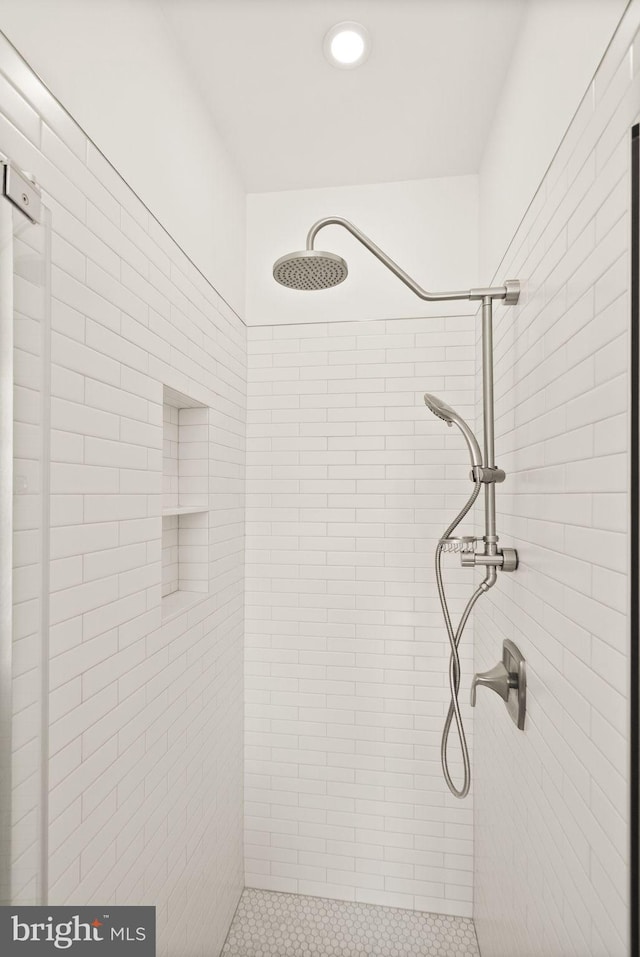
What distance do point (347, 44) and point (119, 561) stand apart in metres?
1.44

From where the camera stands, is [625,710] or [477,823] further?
[477,823]

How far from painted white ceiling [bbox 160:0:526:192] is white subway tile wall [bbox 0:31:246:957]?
58 cm

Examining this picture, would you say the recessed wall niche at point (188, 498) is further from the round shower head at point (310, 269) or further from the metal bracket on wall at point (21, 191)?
the metal bracket on wall at point (21, 191)

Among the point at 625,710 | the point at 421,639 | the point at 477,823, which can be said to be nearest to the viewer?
the point at 625,710

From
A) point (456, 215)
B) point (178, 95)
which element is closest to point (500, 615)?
point (456, 215)

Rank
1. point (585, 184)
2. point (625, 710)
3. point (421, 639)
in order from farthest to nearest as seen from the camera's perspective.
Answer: point (421, 639)
point (585, 184)
point (625, 710)

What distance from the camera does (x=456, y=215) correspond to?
6.25 feet

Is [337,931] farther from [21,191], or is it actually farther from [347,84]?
[347,84]

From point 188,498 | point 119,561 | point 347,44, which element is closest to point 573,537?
point 119,561

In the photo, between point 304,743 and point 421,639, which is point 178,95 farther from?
point 304,743

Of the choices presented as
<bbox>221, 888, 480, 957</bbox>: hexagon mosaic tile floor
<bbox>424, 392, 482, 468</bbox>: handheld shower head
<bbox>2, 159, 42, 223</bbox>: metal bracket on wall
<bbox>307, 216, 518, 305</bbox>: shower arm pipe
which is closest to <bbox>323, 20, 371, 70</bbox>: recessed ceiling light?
<bbox>307, 216, 518, 305</bbox>: shower arm pipe

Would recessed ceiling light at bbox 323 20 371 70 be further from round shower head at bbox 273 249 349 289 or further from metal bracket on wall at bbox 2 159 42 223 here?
metal bracket on wall at bbox 2 159 42 223

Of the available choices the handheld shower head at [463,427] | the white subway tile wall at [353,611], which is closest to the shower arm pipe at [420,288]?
the handheld shower head at [463,427]

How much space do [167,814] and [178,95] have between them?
1.89m
